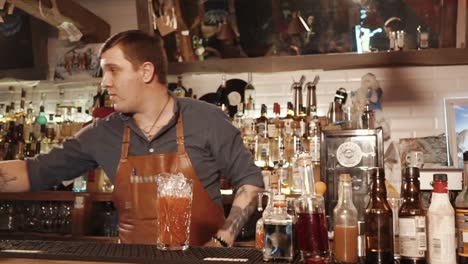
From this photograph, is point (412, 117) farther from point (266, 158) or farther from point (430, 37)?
point (266, 158)

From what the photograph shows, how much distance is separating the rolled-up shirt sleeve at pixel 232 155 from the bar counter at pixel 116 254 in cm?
A: 62

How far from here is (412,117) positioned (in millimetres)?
3795

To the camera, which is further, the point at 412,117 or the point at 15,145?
the point at 15,145

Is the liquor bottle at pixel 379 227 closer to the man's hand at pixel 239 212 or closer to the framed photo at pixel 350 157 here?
the man's hand at pixel 239 212

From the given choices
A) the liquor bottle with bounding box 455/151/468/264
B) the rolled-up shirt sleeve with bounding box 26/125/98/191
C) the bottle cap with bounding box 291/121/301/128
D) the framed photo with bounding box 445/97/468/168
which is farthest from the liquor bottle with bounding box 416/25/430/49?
the liquor bottle with bounding box 455/151/468/264

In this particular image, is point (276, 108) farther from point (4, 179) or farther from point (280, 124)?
point (4, 179)

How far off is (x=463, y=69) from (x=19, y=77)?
3410 mm

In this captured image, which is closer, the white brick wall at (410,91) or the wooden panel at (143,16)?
the wooden panel at (143,16)

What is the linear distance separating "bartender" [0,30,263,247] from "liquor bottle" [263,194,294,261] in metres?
0.70

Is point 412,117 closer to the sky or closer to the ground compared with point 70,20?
closer to the ground

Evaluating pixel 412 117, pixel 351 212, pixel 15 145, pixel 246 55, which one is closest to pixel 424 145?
pixel 412 117

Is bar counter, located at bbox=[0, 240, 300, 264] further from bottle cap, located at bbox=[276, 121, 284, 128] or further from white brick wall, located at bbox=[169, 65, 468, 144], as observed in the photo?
white brick wall, located at bbox=[169, 65, 468, 144]

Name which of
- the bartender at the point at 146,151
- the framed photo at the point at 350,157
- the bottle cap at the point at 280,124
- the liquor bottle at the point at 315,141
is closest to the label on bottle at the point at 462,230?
the bartender at the point at 146,151

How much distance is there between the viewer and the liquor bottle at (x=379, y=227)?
1262mm
